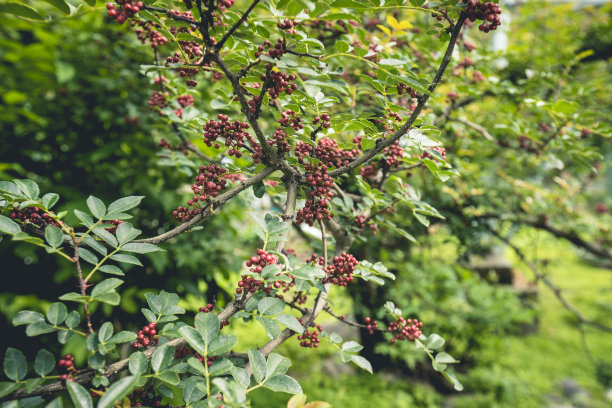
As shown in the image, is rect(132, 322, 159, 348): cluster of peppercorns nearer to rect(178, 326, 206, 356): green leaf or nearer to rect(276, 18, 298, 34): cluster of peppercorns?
rect(178, 326, 206, 356): green leaf

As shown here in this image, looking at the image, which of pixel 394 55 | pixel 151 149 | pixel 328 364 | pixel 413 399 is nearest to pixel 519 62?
pixel 394 55

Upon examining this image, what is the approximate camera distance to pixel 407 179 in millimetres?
2703

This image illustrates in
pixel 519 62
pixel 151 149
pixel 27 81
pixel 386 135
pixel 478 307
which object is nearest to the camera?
pixel 386 135

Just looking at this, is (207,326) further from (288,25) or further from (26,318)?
(288,25)

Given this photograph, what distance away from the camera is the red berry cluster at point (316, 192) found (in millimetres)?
1037

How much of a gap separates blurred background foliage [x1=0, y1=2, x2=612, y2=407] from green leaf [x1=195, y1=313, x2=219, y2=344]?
835mm

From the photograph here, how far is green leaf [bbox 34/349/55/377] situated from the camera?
77 cm

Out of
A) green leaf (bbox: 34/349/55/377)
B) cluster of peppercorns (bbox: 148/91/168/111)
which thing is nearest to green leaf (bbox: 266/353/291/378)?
green leaf (bbox: 34/349/55/377)

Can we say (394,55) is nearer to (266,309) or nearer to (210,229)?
(266,309)

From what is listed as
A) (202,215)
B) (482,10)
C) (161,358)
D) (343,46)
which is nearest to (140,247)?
(202,215)

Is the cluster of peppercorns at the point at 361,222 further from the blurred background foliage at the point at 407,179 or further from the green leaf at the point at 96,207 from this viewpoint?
the green leaf at the point at 96,207

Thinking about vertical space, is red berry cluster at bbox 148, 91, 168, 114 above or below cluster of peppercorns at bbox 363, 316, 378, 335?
above

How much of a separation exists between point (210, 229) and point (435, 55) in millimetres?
2043

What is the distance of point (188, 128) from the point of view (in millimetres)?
1570
